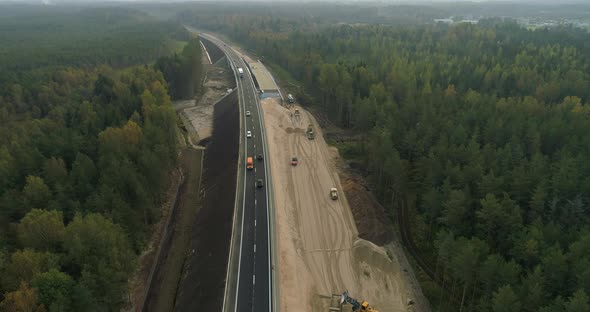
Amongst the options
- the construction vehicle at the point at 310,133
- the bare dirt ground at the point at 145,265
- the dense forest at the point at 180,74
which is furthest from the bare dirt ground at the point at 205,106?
the bare dirt ground at the point at 145,265

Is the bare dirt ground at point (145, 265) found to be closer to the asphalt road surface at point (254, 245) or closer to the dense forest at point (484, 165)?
the asphalt road surface at point (254, 245)

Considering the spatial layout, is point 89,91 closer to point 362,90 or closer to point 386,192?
point 362,90

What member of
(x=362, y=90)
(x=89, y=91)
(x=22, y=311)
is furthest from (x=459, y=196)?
(x=89, y=91)

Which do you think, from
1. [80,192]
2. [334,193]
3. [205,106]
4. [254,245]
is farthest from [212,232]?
[205,106]

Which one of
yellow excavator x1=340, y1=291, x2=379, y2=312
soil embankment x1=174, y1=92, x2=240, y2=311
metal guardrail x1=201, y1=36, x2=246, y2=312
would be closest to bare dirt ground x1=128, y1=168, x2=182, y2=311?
soil embankment x1=174, y1=92, x2=240, y2=311

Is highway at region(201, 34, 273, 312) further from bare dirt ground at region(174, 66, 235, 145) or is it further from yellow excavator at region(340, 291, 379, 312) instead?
bare dirt ground at region(174, 66, 235, 145)

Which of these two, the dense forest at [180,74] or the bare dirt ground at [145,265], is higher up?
the dense forest at [180,74]

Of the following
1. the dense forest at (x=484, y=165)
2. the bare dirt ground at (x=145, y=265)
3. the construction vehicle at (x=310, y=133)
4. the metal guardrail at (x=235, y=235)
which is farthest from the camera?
the construction vehicle at (x=310, y=133)
